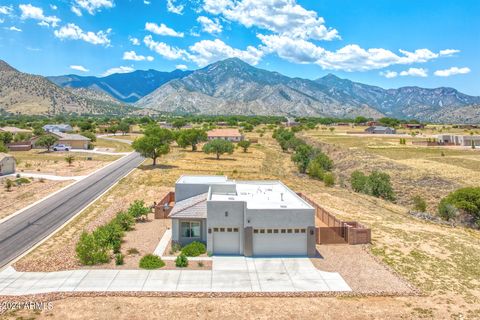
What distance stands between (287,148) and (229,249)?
78.7m

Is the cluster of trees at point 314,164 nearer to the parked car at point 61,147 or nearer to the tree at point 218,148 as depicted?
the tree at point 218,148

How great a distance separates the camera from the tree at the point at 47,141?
301 feet

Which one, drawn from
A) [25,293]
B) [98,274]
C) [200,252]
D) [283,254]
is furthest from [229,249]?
[25,293]

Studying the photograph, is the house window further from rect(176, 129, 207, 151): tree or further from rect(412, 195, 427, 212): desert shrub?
rect(176, 129, 207, 151): tree

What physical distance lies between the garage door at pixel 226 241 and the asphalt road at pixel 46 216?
537 inches

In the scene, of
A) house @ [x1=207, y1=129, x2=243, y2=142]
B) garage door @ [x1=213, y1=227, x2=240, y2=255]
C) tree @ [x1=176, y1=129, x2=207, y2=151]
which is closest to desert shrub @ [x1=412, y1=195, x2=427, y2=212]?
garage door @ [x1=213, y1=227, x2=240, y2=255]

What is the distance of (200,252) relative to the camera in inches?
1065

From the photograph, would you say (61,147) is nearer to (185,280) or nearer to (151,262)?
(151,262)

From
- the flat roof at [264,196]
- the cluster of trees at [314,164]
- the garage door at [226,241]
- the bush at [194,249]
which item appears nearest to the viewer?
the bush at [194,249]

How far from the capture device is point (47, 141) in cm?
9162

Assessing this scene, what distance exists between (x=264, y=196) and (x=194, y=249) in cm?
883

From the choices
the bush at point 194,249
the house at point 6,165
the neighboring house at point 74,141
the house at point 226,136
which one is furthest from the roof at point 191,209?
the house at point 226,136

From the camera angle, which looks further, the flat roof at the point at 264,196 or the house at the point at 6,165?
the house at the point at 6,165

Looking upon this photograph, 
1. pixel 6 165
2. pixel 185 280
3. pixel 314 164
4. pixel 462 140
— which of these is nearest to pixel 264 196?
pixel 185 280
